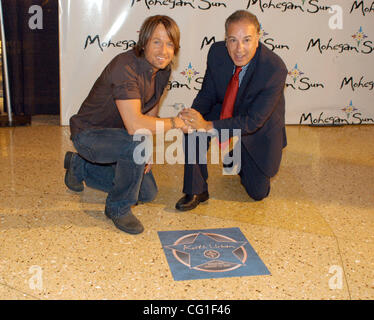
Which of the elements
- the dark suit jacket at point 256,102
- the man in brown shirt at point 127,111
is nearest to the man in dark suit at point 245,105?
the dark suit jacket at point 256,102

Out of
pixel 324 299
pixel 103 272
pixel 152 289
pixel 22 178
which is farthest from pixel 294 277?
pixel 22 178

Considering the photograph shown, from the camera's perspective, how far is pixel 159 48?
2.00 m

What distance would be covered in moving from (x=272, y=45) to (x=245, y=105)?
6.49 feet

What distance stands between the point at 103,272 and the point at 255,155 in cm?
106

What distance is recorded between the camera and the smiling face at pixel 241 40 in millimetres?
2162

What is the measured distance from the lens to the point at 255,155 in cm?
244

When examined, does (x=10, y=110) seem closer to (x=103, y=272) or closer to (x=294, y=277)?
(x=103, y=272)

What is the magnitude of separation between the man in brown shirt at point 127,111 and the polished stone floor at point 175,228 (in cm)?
17

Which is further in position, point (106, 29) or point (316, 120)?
point (316, 120)

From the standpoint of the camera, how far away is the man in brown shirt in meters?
1.98

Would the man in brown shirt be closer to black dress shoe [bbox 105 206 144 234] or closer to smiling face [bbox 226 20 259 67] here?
Answer: black dress shoe [bbox 105 206 144 234]

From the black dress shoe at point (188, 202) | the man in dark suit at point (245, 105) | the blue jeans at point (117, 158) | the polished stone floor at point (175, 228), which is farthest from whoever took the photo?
the black dress shoe at point (188, 202)

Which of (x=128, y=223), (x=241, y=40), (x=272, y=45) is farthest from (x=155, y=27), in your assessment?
(x=272, y=45)

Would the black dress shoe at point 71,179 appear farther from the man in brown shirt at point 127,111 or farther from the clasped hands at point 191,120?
the clasped hands at point 191,120
